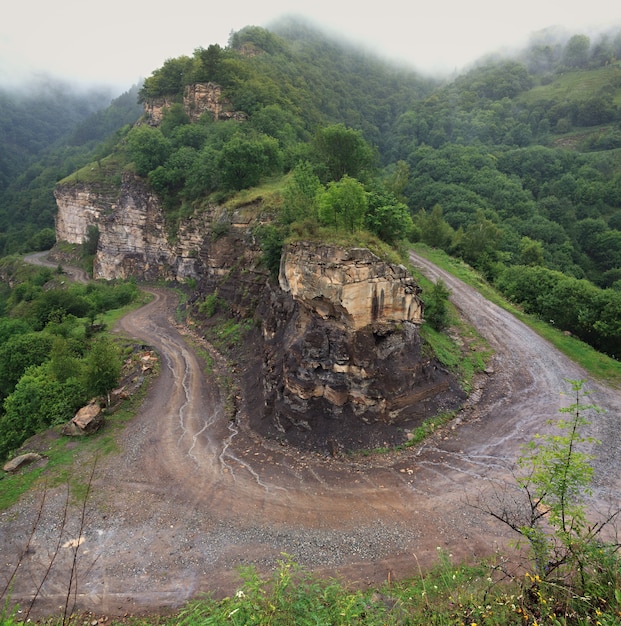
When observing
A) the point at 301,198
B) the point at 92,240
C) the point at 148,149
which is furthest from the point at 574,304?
the point at 92,240

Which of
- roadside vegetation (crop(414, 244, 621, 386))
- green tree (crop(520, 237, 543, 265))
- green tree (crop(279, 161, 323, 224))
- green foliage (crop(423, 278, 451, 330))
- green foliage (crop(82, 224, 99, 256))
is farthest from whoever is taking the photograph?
green foliage (crop(82, 224, 99, 256))

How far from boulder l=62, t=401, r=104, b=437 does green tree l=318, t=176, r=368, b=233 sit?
16.3m

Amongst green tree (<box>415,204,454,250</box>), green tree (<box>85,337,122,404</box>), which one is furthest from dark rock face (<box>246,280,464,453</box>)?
green tree (<box>415,204,454,250</box>)

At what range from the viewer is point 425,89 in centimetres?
11556

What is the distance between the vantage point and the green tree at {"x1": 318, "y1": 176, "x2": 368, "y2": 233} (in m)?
17.9

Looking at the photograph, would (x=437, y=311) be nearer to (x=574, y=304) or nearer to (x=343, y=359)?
(x=574, y=304)

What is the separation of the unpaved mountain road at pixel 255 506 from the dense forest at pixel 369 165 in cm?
771

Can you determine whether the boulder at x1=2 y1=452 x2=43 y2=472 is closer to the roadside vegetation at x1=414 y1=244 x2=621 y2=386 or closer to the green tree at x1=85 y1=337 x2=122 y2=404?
the green tree at x1=85 y1=337 x2=122 y2=404

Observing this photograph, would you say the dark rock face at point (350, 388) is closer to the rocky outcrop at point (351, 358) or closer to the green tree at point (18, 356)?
the rocky outcrop at point (351, 358)

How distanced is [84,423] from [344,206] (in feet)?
58.2

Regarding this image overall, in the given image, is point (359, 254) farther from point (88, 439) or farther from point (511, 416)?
point (88, 439)

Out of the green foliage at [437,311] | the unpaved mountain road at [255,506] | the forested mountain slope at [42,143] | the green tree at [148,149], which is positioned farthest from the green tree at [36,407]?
A: the forested mountain slope at [42,143]

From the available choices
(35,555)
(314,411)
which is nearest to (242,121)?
(314,411)

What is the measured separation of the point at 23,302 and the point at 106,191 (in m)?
19.9
